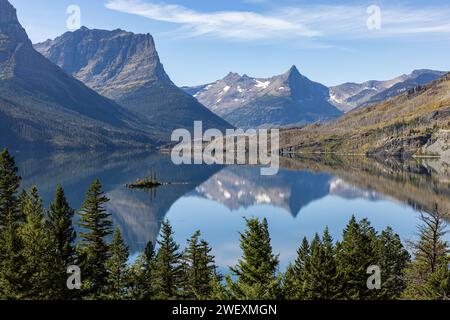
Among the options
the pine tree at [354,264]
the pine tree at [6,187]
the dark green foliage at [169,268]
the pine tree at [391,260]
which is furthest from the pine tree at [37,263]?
the pine tree at [391,260]

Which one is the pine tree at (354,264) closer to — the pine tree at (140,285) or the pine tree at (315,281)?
the pine tree at (315,281)

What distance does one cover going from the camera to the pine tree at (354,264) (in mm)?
47156

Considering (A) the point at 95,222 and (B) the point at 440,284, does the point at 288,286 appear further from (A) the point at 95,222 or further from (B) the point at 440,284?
(A) the point at 95,222

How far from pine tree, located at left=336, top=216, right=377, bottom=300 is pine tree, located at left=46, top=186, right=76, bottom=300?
84.6 ft

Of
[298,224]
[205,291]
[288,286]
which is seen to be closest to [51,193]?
[298,224]

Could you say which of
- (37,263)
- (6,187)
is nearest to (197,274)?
(37,263)

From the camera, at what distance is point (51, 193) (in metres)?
182

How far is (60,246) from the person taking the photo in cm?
4703

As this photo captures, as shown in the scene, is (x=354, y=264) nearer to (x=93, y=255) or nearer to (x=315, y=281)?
(x=315, y=281)

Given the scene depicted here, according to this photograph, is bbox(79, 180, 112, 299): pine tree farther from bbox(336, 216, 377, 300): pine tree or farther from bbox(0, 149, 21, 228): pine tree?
bbox(336, 216, 377, 300): pine tree

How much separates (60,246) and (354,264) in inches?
1217

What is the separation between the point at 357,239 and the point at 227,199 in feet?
466

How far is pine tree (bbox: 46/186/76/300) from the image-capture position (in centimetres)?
4251

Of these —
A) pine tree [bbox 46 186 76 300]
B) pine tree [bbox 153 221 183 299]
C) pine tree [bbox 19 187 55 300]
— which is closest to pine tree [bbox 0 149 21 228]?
pine tree [bbox 46 186 76 300]
